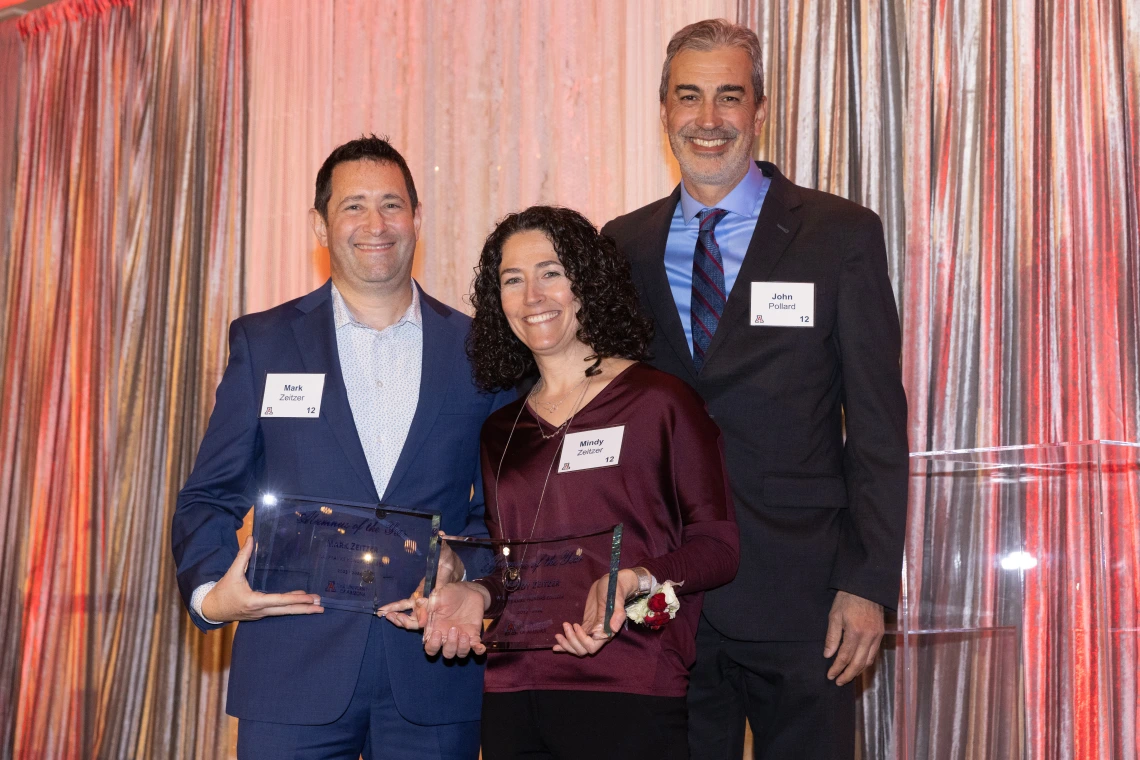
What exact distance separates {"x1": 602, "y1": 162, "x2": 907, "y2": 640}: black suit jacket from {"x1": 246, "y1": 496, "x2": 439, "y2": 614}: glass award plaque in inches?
28.6

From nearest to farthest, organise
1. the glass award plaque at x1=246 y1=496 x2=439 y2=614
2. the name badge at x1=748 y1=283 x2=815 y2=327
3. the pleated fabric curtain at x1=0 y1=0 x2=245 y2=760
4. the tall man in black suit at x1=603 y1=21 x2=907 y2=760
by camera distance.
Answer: the glass award plaque at x1=246 y1=496 x2=439 y2=614
the tall man in black suit at x1=603 y1=21 x2=907 y2=760
the name badge at x1=748 y1=283 x2=815 y2=327
the pleated fabric curtain at x1=0 y1=0 x2=245 y2=760

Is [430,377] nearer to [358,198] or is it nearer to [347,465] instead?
[347,465]

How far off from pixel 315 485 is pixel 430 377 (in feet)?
1.23

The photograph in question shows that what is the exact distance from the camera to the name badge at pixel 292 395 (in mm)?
2547

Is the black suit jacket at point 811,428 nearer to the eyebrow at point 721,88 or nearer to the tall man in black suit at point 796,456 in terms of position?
the tall man in black suit at point 796,456

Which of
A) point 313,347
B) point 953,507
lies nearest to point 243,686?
point 313,347

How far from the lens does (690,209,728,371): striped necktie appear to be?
2691 mm

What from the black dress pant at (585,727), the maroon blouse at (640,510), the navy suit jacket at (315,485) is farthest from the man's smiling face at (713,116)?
the black dress pant at (585,727)

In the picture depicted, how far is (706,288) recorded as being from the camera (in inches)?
108

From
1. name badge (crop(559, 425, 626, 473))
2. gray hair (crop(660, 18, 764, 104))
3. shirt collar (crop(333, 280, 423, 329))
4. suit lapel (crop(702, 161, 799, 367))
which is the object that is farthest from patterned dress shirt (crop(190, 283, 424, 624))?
gray hair (crop(660, 18, 764, 104))

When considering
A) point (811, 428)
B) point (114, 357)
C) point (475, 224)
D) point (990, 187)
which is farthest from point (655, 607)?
point (114, 357)

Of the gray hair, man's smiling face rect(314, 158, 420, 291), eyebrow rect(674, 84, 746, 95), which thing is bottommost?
man's smiling face rect(314, 158, 420, 291)

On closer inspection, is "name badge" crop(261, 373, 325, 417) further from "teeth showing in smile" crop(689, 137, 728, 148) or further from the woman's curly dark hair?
"teeth showing in smile" crop(689, 137, 728, 148)

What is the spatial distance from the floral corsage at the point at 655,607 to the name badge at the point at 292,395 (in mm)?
929
